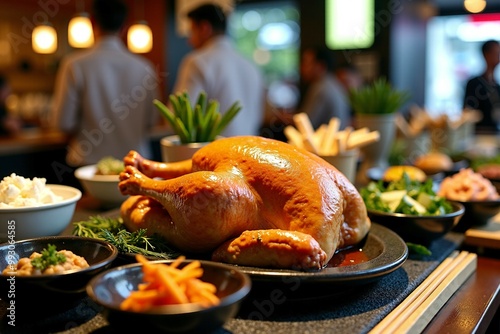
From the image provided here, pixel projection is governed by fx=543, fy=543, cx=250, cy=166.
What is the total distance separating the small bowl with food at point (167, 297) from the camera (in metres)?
0.83

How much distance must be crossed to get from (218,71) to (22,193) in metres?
2.54

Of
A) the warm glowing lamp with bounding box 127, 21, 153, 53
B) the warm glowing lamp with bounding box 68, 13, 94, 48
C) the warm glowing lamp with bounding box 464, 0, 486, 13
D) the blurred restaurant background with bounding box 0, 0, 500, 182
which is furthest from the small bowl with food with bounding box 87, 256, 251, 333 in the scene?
the warm glowing lamp with bounding box 464, 0, 486, 13

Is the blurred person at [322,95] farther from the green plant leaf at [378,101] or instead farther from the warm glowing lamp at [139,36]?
the green plant leaf at [378,101]

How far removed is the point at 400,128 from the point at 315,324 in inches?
85.6

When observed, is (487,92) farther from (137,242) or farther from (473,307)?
(137,242)

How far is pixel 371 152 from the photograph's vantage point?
2617 mm

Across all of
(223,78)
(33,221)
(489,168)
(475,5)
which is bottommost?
(489,168)

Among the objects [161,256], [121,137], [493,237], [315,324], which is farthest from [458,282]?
[121,137]

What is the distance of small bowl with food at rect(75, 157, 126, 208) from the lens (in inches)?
73.8

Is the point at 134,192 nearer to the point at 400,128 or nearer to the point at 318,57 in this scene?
the point at 400,128

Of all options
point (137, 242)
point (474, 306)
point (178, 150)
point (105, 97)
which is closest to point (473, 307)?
point (474, 306)

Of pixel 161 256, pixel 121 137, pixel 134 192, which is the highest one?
pixel 134 192

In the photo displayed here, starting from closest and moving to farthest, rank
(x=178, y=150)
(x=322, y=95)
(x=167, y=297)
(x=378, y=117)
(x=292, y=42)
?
(x=167, y=297) → (x=178, y=150) → (x=378, y=117) → (x=322, y=95) → (x=292, y=42)

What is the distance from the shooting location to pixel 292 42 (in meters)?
10.9
